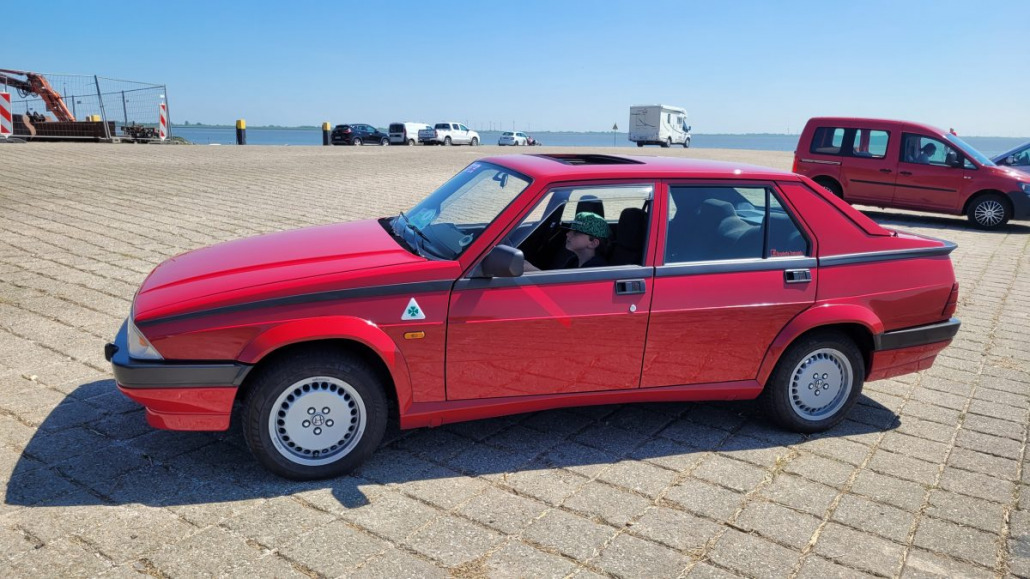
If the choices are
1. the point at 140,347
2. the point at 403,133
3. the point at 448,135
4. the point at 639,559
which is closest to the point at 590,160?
the point at 639,559

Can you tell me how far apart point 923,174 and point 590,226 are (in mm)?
12160

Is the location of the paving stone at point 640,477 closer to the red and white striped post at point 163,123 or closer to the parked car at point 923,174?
the parked car at point 923,174

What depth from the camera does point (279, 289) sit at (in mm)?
3645

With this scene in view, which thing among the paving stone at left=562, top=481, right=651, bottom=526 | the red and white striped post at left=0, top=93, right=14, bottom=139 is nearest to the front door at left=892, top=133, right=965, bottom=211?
the paving stone at left=562, top=481, right=651, bottom=526

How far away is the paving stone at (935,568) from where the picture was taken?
3.24 meters

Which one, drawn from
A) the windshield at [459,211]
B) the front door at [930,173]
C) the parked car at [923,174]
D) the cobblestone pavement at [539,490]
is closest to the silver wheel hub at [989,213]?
the parked car at [923,174]

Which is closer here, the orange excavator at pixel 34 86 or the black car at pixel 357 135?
the orange excavator at pixel 34 86

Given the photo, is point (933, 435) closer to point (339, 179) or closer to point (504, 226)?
point (504, 226)

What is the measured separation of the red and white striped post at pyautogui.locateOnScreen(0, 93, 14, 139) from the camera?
2055cm

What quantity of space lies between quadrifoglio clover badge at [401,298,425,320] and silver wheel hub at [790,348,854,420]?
2.27 meters

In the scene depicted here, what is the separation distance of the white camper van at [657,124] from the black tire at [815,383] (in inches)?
2145

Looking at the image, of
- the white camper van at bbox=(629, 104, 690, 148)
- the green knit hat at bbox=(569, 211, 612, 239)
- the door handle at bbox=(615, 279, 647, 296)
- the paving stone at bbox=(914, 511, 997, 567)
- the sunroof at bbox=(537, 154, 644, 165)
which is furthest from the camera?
the white camper van at bbox=(629, 104, 690, 148)

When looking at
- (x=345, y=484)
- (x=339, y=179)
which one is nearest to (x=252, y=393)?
(x=345, y=484)

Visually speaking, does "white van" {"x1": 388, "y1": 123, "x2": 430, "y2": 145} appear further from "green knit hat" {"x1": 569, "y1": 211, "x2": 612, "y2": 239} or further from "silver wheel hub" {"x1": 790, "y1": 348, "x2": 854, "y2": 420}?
"silver wheel hub" {"x1": 790, "y1": 348, "x2": 854, "y2": 420}
